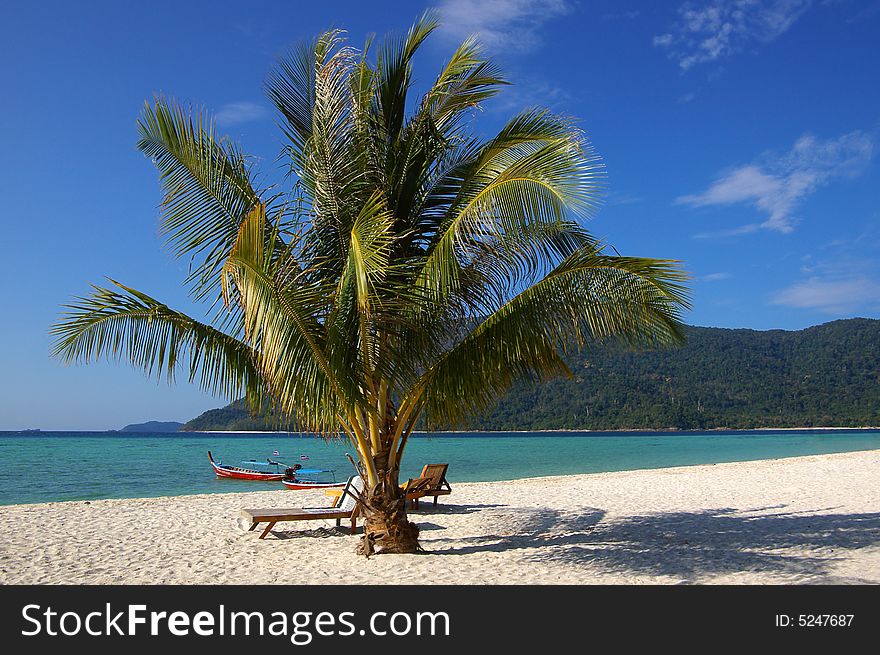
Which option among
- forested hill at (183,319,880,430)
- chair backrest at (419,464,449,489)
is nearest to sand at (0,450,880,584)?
chair backrest at (419,464,449,489)

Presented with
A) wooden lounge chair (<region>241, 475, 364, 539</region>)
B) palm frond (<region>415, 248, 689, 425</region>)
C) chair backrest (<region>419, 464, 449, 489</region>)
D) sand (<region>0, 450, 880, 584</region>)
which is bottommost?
sand (<region>0, 450, 880, 584</region>)

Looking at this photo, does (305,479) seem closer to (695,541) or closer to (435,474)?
(435,474)

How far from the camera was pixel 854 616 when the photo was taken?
4883mm

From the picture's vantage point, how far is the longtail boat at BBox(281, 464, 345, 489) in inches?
687

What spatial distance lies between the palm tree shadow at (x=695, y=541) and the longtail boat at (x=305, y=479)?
456 centimetres

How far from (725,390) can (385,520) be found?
100913mm

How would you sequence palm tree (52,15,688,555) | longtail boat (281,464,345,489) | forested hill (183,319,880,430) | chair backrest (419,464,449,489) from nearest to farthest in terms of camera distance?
palm tree (52,15,688,555) < chair backrest (419,464,449,489) < longtail boat (281,464,345,489) < forested hill (183,319,880,430)

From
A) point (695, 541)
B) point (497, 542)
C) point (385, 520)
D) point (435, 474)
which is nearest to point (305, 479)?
point (435, 474)

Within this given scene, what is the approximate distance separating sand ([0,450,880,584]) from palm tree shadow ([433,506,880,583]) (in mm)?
22

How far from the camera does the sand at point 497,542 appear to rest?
668 centimetres

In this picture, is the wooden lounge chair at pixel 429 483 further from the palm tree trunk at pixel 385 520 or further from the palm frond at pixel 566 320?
the palm frond at pixel 566 320

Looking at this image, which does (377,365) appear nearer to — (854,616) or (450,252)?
(450,252)

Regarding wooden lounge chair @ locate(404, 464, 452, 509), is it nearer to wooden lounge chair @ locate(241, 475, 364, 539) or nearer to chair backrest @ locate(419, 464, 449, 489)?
chair backrest @ locate(419, 464, 449, 489)

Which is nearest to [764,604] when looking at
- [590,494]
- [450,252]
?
[450,252]
